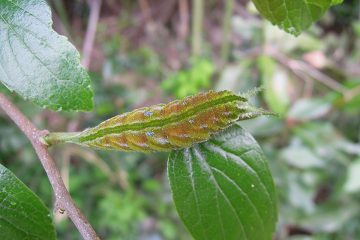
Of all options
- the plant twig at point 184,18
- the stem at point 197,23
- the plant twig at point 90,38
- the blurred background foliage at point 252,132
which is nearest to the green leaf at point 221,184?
the blurred background foliage at point 252,132

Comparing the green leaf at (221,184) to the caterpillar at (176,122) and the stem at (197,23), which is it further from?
the stem at (197,23)

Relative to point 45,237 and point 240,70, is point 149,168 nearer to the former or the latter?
point 240,70

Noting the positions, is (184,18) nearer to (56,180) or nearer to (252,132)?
(252,132)

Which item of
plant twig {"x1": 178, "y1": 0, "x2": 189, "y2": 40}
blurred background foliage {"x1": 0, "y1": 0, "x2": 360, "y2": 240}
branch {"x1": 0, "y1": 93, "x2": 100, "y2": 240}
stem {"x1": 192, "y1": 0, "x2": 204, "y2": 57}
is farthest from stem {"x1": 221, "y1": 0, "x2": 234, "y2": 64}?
branch {"x1": 0, "y1": 93, "x2": 100, "y2": 240}

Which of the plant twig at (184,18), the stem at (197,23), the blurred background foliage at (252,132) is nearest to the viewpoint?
the blurred background foliage at (252,132)

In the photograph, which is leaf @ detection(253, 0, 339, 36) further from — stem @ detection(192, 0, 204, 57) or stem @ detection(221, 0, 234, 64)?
stem @ detection(192, 0, 204, 57)

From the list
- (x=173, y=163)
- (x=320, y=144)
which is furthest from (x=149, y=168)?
(x=173, y=163)

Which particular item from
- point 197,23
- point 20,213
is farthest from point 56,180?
point 197,23
